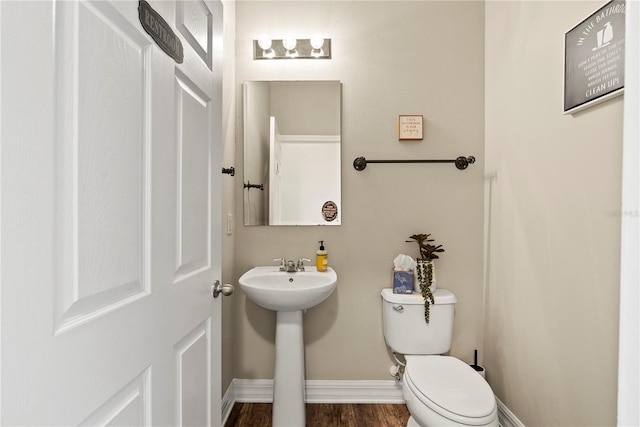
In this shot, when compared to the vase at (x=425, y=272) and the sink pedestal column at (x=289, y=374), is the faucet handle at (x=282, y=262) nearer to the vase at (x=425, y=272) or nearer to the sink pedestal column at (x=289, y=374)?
the sink pedestal column at (x=289, y=374)

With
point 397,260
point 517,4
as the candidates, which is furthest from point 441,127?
point 397,260

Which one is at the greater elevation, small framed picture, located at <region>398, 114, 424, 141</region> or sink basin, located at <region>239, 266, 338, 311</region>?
small framed picture, located at <region>398, 114, 424, 141</region>

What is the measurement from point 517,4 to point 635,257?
1.78 m

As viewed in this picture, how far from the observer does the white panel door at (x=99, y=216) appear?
43 centimetres

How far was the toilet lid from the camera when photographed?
4.21 feet

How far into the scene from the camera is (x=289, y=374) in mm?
1754

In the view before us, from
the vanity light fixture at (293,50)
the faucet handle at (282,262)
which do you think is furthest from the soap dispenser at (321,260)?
the vanity light fixture at (293,50)

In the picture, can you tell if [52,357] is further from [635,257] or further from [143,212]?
[635,257]

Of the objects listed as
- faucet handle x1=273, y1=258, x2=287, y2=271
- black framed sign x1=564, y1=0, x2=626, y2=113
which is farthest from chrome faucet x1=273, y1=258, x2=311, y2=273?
black framed sign x1=564, y1=0, x2=626, y2=113

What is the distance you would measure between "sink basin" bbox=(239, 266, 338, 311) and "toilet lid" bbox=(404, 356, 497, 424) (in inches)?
21.2

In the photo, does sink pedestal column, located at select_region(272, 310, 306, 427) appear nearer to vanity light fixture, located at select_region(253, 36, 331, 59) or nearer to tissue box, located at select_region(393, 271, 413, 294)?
tissue box, located at select_region(393, 271, 413, 294)

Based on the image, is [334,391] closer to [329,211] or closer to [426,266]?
[426,266]

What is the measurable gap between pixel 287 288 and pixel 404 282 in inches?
25.6

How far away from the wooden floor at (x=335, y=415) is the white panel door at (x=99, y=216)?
3.24 feet
